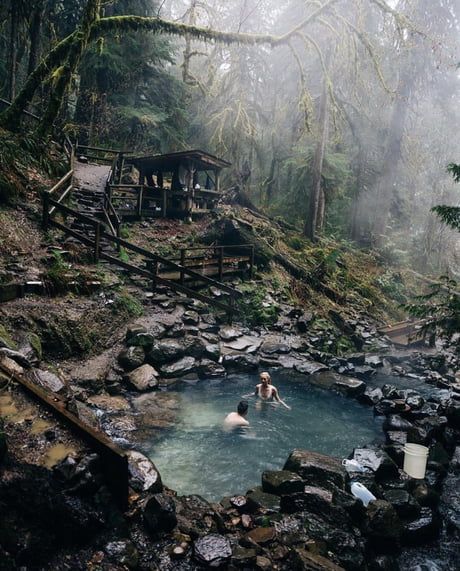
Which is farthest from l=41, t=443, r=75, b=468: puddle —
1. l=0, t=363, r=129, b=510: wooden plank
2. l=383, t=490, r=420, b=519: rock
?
l=383, t=490, r=420, b=519: rock

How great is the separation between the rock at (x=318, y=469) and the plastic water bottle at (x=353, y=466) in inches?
14.9

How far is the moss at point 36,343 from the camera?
295 inches

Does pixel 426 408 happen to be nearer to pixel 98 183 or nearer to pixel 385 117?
pixel 98 183

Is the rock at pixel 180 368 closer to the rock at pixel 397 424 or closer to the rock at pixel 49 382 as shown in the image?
the rock at pixel 49 382

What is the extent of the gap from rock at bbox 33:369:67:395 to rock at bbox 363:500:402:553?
4882 mm

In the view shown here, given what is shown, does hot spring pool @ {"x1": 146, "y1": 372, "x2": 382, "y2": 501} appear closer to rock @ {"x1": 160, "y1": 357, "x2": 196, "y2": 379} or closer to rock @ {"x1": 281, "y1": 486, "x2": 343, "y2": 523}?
rock @ {"x1": 160, "y1": 357, "x2": 196, "y2": 379}

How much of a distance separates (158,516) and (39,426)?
1833 millimetres

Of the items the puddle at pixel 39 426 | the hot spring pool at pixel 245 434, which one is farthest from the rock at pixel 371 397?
the puddle at pixel 39 426

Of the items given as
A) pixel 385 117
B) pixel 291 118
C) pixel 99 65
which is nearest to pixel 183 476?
pixel 99 65

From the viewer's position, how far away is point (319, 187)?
71.7 feet

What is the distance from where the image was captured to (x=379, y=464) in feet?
20.9

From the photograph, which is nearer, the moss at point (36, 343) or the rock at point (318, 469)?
the rock at point (318, 469)

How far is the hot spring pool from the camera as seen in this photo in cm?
632

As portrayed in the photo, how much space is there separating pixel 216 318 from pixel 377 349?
23.5 feet
